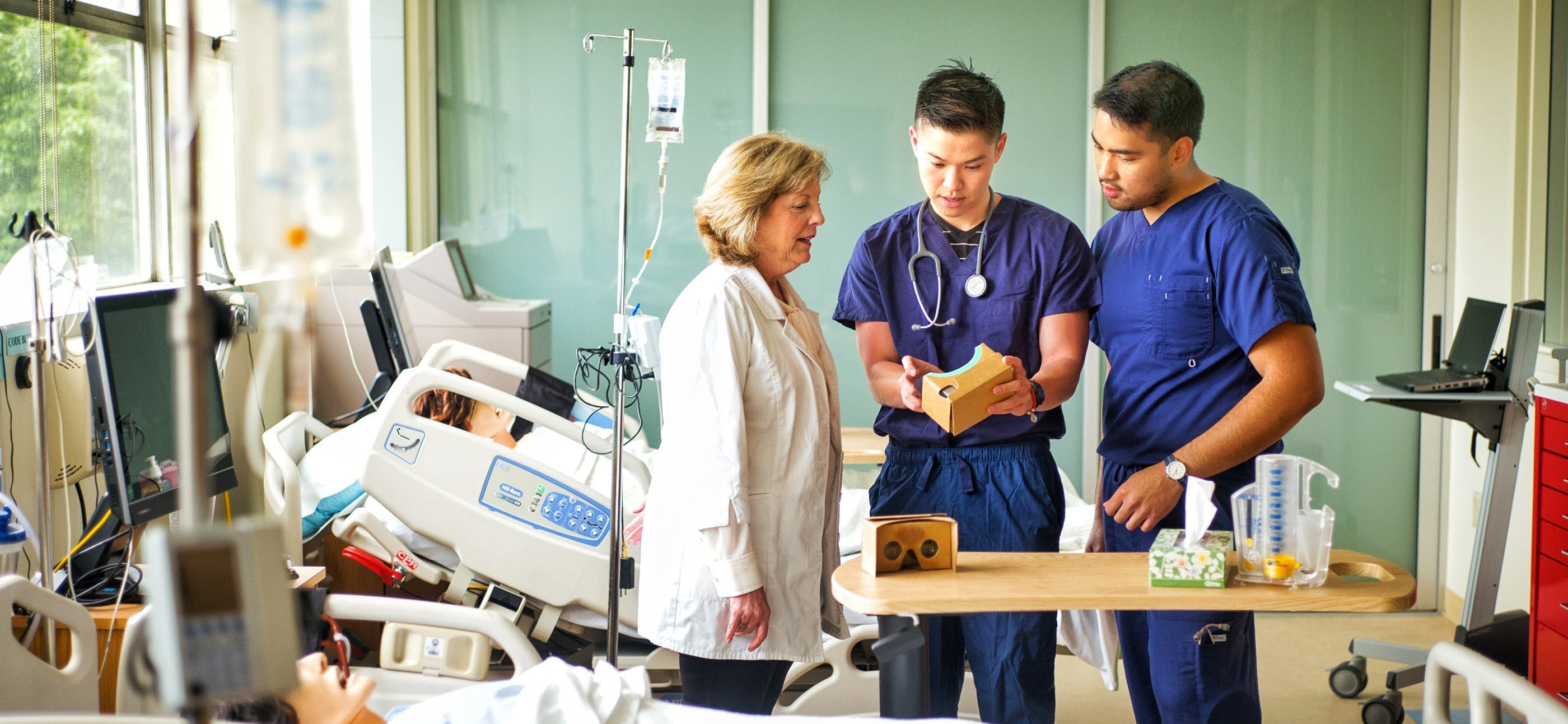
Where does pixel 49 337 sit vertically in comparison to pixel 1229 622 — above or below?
above

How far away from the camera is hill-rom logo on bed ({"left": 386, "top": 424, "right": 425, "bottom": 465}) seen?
98.3 inches

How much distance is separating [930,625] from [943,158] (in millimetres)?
829

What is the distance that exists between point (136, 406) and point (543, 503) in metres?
0.88

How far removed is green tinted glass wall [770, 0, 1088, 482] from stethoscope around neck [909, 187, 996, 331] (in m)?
2.24

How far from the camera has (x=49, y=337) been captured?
6.68ft

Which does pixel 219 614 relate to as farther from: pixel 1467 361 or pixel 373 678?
pixel 1467 361

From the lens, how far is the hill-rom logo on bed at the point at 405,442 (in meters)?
2.50

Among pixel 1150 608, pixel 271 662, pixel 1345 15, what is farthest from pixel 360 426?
pixel 1345 15

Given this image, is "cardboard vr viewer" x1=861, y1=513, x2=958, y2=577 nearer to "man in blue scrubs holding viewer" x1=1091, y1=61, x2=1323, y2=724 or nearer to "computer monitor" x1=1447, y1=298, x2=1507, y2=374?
"man in blue scrubs holding viewer" x1=1091, y1=61, x2=1323, y2=724

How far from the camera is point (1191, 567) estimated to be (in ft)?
5.63

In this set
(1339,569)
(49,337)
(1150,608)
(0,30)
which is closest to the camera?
(1150,608)

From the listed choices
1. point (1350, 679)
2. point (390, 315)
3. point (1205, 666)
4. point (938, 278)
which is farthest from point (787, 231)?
point (1350, 679)

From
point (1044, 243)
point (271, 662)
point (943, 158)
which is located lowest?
point (271, 662)

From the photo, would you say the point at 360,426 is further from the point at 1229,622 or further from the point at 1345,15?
the point at 1345,15
